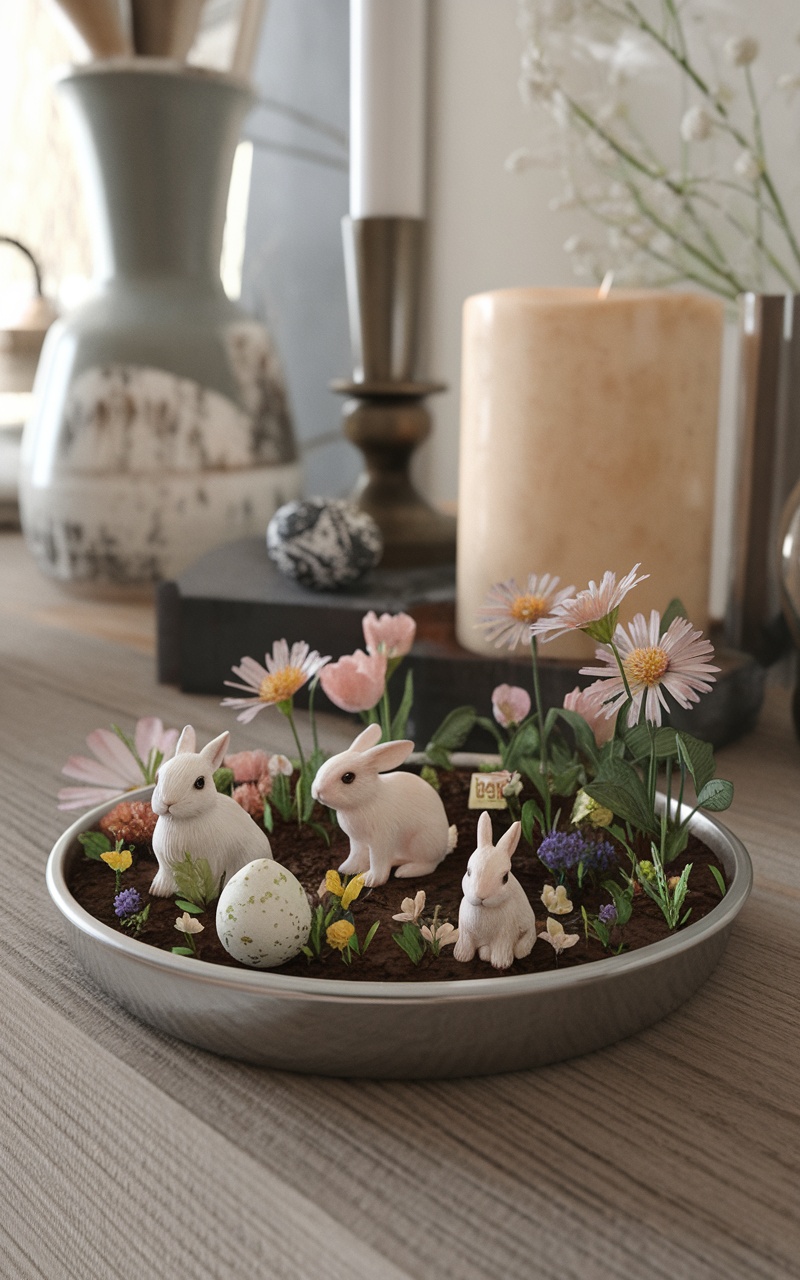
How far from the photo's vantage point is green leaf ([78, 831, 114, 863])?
0.33 metres

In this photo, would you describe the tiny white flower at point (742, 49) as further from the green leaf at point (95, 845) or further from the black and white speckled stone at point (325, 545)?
the green leaf at point (95, 845)

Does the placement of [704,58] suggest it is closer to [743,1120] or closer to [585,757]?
[585,757]

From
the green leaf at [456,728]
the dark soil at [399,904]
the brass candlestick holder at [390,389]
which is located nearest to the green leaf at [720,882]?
the dark soil at [399,904]

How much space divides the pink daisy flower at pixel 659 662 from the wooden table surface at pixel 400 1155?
80 mm

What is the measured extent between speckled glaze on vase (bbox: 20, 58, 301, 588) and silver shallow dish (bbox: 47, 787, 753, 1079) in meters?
0.51

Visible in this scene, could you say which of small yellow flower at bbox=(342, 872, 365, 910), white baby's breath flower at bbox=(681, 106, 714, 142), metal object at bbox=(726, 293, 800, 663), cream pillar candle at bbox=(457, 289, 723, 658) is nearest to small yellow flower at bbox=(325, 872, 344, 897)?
small yellow flower at bbox=(342, 872, 365, 910)

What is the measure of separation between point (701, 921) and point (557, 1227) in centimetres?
9

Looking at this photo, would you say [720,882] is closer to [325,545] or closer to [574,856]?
[574,856]

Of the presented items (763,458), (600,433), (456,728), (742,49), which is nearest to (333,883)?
(456,728)

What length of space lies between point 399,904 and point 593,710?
0.08m

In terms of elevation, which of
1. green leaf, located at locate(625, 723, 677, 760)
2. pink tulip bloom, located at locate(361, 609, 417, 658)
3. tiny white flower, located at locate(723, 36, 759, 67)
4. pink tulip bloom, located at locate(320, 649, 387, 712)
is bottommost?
green leaf, located at locate(625, 723, 677, 760)

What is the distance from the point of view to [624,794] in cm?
32

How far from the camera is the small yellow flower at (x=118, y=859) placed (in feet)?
1.04

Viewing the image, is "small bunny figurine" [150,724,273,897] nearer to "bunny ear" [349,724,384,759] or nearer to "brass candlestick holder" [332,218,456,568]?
"bunny ear" [349,724,384,759]
